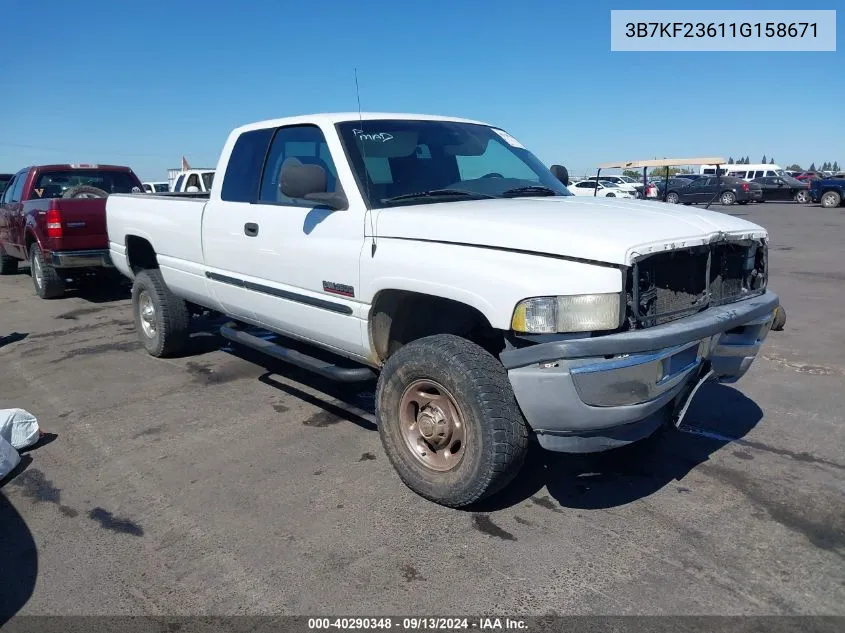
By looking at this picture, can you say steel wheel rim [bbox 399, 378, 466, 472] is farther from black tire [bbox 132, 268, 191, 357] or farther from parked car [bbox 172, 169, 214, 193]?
parked car [bbox 172, 169, 214, 193]

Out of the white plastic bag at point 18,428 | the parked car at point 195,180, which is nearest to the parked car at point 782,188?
the parked car at point 195,180

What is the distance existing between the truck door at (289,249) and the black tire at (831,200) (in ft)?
101

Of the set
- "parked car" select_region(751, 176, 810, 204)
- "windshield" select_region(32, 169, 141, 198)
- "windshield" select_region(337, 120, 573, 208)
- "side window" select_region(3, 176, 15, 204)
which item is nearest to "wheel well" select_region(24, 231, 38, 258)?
"windshield" select_region(32, 169, 141, 198)

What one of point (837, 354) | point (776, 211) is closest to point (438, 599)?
point (837, 354)

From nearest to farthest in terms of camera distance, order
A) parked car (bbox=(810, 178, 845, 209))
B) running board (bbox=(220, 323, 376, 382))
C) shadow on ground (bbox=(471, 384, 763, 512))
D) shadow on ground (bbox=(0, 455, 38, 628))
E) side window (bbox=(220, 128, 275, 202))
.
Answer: shadow on ground (bbox=(0, 455, 38, 628))
shadow on ground (bbox=(471, 384, 763, 512))
running board (bbox=(220, 323, 376, 382))
side window (bbox=(220, 128, 275, 202))
parked car (bbox=(810, 178, 845, 209))

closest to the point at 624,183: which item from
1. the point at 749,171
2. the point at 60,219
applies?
the point at 749,171

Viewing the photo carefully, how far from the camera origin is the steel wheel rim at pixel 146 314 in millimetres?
6527

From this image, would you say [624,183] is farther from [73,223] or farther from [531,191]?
[531,191]

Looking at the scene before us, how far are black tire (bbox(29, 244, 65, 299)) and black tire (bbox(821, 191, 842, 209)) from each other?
30.1m

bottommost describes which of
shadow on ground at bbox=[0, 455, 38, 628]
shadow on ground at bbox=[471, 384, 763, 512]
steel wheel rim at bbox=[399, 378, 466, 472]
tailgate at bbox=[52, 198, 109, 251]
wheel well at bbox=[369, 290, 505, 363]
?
shadow on ground at bbox=[471, 384, 763, 512]

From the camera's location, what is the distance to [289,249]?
436cm

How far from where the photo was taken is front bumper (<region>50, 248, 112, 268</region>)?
9016 millimetres

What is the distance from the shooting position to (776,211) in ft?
92.7

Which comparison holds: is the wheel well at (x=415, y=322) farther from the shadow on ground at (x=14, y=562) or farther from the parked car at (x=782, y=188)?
the parked car at (x=782, y=188)
